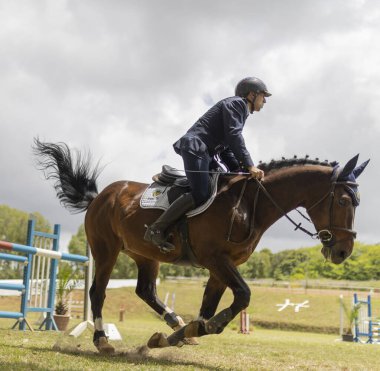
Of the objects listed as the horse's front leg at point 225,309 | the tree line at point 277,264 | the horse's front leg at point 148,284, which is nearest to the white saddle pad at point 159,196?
the horse's front leg at point 225,309

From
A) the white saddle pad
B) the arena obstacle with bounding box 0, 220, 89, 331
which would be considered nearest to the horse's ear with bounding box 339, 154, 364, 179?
the white saddle pad

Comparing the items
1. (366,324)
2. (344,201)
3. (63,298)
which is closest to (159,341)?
(344,201)

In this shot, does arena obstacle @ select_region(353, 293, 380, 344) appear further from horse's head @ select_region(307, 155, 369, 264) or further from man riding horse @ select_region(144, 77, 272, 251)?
man riding horse @ select_region(144, 77, 272, 251)

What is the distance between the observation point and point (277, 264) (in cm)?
7800

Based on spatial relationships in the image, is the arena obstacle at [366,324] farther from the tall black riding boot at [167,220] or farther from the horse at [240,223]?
the tall black riding boot at [167,220]

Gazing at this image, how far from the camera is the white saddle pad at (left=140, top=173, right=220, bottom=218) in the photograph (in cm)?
559

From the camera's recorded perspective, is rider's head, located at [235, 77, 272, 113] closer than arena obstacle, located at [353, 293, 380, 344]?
Yes

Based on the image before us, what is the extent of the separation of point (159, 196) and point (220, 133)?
3.51 ft

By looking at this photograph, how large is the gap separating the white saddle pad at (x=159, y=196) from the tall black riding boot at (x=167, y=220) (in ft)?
0.32

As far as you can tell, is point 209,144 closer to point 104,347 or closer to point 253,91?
point 253,91

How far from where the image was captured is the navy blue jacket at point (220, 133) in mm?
5496

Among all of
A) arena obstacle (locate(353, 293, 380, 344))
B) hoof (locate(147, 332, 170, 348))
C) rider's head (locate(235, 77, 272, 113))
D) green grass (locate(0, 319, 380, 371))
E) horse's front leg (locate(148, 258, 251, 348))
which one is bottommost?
arena obstacle (locate(353, 293, 380, 344))

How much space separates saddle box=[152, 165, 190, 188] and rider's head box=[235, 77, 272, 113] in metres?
1.22

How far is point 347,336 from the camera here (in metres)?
18.3
